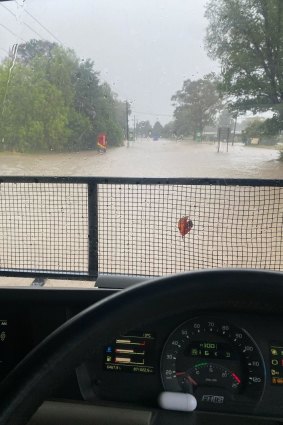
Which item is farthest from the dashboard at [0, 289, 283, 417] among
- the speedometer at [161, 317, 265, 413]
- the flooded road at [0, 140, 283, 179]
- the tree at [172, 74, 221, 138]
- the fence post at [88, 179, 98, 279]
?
the tree at [172, 74, 221, 138]

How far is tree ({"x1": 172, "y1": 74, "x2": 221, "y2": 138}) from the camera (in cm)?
238

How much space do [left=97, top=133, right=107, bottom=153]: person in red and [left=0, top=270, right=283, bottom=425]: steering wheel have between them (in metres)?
1.47

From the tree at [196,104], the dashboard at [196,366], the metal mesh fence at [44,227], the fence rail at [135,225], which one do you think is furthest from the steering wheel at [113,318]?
the metal mesh fence at [44,227]

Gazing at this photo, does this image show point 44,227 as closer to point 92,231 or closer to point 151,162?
point 92,231

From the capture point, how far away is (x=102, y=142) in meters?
2.51

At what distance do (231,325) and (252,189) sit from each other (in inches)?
31.9

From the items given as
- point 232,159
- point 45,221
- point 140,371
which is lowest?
point 140,371

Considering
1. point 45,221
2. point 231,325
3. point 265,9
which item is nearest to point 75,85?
point 45,221

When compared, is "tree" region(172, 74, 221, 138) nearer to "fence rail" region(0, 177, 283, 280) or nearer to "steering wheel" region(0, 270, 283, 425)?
"fence rail" region(0, 177, 283, 280)

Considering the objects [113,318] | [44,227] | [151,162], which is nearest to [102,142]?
[151,162]

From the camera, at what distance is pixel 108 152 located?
2518 mm

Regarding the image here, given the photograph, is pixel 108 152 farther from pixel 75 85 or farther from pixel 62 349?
pixel 62 349

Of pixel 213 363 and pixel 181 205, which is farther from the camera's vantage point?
pixel 181 205

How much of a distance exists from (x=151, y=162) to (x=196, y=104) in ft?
1.25
